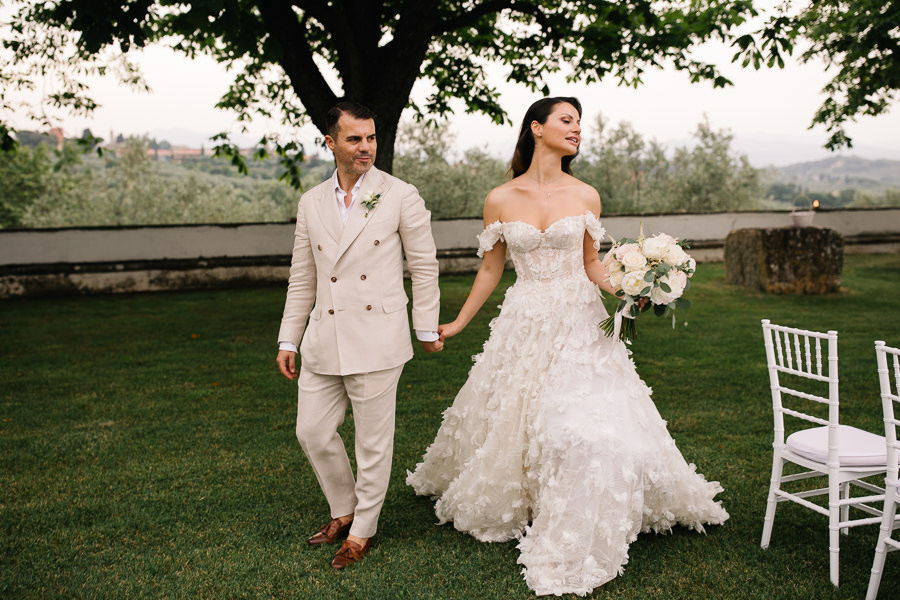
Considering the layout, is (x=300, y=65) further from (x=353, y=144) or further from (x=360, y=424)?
(x=360, y=424)

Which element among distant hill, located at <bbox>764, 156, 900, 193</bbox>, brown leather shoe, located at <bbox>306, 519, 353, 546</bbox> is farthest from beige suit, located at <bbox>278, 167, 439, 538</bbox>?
distant hill, located at <bbox>764, 156, 900, 193</bbox>

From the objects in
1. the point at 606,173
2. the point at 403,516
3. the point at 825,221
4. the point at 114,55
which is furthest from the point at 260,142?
the point at 606,173

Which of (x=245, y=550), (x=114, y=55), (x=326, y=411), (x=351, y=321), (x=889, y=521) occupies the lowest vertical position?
(x=245, y=550)

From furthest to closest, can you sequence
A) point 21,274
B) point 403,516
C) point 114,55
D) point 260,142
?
point 21,274, point 260,142, point 114,55, point 403,516

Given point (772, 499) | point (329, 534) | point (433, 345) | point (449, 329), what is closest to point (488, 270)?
point (449, 329)

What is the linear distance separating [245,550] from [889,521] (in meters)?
3.15

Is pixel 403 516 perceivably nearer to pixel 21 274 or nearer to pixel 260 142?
pixel 260 142

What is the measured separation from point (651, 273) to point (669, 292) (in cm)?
12

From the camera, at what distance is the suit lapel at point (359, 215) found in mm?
3623

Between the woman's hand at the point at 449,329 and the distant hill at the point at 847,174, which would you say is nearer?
the woman's hand at the point at 449,329

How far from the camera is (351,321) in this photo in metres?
3.65

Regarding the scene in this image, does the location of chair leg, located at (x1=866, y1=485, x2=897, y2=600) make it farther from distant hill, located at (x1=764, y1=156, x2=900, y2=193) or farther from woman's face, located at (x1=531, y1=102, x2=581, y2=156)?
distant hill, located at (x1=764, y1=156, x2=900, y2=193)

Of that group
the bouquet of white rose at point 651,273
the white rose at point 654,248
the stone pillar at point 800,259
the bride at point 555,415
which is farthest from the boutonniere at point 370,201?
the stone pillar at point 800,259

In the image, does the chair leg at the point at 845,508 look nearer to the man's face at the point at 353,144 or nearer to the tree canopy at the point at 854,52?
Result: the man's face at the point at 353,144
